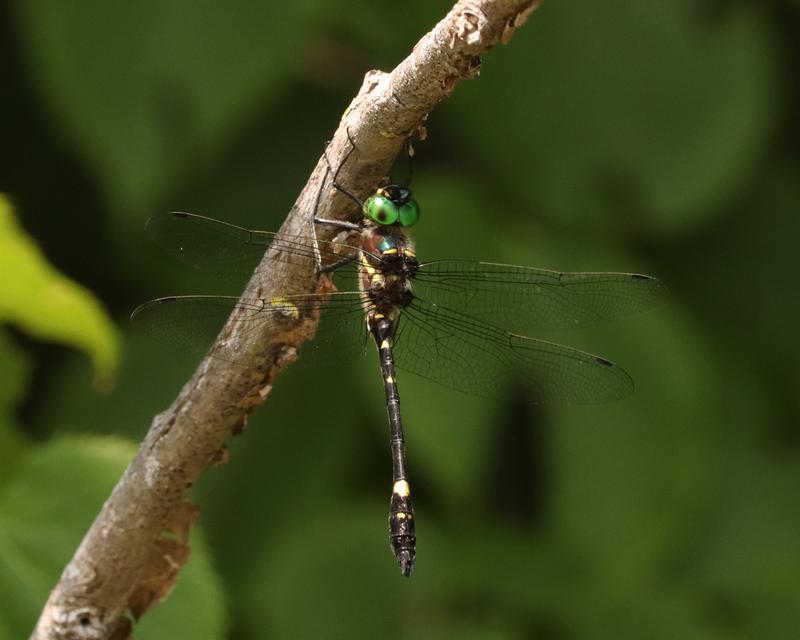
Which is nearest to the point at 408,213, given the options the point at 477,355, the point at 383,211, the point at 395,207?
the point at 395,207

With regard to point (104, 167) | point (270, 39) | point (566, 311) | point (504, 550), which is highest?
point (270, 39)

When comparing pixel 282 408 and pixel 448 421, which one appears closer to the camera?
pixel 448 421

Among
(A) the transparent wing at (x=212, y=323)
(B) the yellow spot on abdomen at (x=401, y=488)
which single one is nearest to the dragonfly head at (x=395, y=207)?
(A) the transparent wing at (x=212, y=323)

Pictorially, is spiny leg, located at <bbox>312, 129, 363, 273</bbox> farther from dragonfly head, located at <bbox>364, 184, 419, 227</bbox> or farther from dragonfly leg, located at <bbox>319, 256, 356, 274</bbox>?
dragonfly head, located at <bbox>364, 184, 419, 227</bbox>

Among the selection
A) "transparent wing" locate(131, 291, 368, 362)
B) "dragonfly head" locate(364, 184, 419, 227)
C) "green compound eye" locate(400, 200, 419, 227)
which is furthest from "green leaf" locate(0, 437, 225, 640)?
"green compound eye" locate(400, 200, 419, 227)

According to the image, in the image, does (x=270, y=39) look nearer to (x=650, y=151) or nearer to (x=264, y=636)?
(x=650, y=151)

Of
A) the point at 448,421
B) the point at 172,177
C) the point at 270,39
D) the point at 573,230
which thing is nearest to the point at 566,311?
the point at 448,421
